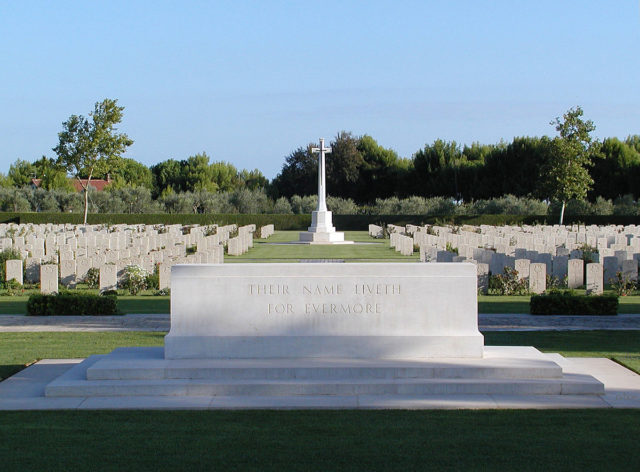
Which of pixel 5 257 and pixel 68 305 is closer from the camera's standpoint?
pixel 68 305

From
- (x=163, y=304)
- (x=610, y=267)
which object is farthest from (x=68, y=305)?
(x=610, y=267)

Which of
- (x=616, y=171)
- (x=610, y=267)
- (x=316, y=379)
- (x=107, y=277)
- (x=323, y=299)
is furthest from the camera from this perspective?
(x=616, y=171)

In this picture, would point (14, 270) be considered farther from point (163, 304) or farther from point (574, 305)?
point (574, 305)

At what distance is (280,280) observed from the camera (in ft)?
25.1

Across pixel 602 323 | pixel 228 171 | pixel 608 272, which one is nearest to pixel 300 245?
pixel 608 272

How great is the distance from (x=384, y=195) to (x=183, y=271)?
64.3 meters

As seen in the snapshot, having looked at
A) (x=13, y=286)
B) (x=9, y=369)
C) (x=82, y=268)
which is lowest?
(x=13, y=286)

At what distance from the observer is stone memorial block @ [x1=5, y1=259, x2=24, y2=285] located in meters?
18.3

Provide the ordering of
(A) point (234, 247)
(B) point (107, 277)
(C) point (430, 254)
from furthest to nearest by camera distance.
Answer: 1. (A) point (234, 247)
2. (C) point (430, 254)
3. (B) point (107, 277)

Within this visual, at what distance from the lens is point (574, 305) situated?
1295cm

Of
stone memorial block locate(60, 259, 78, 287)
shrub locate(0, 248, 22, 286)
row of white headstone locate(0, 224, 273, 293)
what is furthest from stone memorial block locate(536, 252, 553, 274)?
shrub locate(0, 248, 22, 286)
